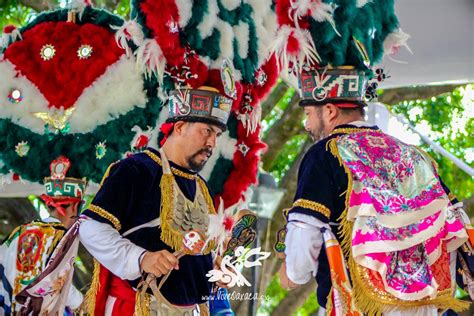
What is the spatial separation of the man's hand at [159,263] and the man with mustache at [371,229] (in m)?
0.59

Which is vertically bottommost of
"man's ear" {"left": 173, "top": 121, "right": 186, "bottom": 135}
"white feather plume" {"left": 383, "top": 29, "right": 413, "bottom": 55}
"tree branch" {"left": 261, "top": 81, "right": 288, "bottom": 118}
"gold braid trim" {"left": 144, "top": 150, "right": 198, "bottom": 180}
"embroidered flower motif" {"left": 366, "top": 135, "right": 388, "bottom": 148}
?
"gold braid trim" {"left": 144, "top": 150, "right": 198, "bottom": 180}

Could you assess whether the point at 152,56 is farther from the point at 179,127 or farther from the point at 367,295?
the point at 367,295

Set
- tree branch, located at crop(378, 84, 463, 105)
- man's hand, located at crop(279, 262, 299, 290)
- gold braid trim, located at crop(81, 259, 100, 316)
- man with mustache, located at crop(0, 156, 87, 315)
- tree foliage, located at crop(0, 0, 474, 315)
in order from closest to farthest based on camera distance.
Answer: man's hand, located at crop(279, 262, 299, 290)
gold braid trim, located at crop(81, 259, 100, 316)
man with mustache, located at crop(0, 156, 87, 315)
tree branch, located at crop(378, 84, 463, 105)
tree foliage, located at crop(0, 0, 474, 315)

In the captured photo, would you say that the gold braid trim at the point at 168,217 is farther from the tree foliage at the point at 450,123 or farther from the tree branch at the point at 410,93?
the tree foliage at the point at 450,123

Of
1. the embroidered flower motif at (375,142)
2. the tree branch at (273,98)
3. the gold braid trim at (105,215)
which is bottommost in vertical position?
the gold braid trim at (105,215)

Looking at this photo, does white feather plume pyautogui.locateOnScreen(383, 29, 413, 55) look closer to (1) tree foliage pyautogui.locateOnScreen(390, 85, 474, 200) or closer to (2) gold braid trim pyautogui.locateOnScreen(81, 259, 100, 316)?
(2) gold braid trim pyautogui.locateOnScreen(81, 259, 100, 316)

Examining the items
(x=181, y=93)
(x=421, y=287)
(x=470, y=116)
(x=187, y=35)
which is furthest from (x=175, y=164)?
(x=470, y=116)

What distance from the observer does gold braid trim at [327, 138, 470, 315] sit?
11.8 ft

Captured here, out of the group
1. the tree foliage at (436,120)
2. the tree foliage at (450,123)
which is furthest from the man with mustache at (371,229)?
the tree foliage at (450,123)

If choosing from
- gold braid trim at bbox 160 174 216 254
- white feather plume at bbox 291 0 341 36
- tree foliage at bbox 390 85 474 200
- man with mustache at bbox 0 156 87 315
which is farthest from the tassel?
tree foliage at bbox 390 85 474 200

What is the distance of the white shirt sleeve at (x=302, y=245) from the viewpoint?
12.0 feet

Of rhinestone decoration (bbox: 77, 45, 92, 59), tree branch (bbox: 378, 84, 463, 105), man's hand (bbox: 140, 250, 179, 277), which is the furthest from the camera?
tree branch (bbox: 378, 84, 463, 105)

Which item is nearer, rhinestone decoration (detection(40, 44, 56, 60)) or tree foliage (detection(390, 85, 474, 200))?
rhinestone decoration (detection(40, 44, 56, 60))

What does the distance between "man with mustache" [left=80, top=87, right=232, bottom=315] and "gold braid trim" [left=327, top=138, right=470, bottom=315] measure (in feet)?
2.83
